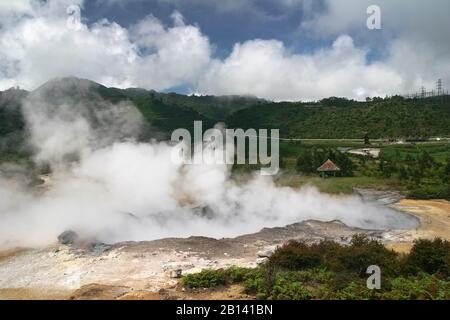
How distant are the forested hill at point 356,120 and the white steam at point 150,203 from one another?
34569 mm

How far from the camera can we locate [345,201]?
24875 mm

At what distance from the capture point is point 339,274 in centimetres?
1201

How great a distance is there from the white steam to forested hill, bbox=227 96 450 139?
3457 centimetres

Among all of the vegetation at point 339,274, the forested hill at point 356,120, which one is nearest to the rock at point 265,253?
the vegetation at point 339,274

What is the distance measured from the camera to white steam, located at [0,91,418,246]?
19.4m

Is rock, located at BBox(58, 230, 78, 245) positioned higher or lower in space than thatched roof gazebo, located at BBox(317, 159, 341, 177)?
lower

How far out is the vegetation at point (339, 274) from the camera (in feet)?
36.4

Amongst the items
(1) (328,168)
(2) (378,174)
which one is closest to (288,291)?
(1) (328,168)

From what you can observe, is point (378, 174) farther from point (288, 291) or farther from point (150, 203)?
point (288, 291)

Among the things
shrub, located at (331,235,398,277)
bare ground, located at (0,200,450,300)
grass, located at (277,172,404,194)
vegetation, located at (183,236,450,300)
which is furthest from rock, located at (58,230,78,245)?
grass, located at (277,172,404,194)

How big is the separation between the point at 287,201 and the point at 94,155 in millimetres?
14703

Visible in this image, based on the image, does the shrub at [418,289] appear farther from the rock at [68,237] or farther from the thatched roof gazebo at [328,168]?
the thatched roof gazebo at [328,168]

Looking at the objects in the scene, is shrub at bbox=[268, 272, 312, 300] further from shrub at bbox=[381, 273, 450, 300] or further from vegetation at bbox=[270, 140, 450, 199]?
vegetation at bbox=[270, 140, 450, 199]

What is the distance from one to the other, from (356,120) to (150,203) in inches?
1823
